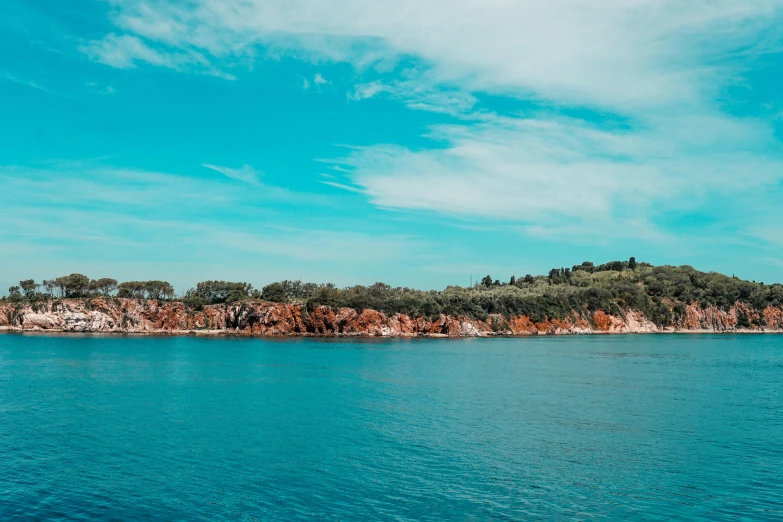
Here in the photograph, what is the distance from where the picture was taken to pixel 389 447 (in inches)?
1324

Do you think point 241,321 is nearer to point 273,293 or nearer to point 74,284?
point 273,293

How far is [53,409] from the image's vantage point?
4494cm

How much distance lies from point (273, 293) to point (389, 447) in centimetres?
16442

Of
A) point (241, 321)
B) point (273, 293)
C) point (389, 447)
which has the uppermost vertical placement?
point (273, 293)

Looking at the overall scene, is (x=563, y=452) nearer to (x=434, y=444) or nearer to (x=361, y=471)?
(x=434, y=444)

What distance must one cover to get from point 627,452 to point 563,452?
12.2 feet

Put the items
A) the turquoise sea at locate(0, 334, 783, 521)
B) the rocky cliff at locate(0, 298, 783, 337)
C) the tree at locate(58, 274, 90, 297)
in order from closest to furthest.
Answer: the turquoise sea at locate(0, 334, 783, 521)
the rocky cliff at locate(0, 298, 783, 337)
the tree at locate(58, 274, 90, 297)

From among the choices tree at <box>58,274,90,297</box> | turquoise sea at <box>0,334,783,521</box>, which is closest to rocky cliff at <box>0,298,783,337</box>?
tree at <box>58,274,90,297</box>

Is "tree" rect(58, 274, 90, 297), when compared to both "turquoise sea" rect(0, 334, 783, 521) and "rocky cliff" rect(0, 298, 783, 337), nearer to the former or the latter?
"rocky cliff" rect(0, 298, 783, 337)

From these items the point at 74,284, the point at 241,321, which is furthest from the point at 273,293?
the point at 74,284

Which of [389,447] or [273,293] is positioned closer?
[389,447]

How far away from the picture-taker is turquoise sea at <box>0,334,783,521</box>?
79.2 feet

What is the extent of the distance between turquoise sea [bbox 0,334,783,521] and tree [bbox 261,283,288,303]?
122075mm

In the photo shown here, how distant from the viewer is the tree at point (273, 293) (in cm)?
19150
